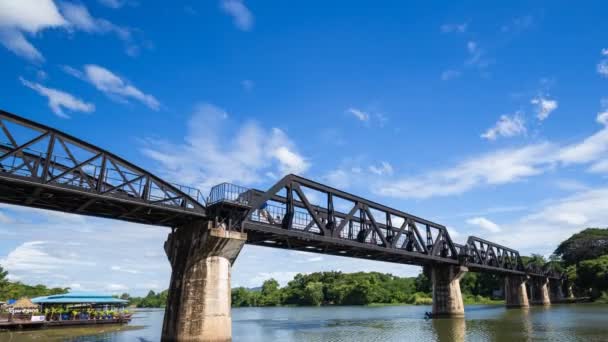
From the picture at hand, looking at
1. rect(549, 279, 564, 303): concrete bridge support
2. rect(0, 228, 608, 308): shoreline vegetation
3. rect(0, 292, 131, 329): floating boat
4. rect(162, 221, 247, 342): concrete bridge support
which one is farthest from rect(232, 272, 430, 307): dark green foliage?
rect(162, 221, 247, 342): concrete bridge support

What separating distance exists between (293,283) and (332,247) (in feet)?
498

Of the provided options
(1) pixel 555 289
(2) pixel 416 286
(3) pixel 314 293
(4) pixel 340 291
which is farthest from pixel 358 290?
(1) pixel 555 289

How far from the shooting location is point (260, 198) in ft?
115

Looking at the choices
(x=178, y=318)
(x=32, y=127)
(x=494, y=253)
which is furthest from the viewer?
(x=494, y=253)

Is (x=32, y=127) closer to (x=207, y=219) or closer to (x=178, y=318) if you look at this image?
(x=207, y=219)

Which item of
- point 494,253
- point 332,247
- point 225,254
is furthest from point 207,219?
point 494,253

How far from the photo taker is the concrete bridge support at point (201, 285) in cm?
2894

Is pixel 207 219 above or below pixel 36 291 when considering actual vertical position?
above

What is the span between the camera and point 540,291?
11650 cm

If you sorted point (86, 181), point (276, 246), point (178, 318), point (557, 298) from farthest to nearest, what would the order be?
point (557, 298)
point (276, 246)
point (178, 318)
point (86, 181)

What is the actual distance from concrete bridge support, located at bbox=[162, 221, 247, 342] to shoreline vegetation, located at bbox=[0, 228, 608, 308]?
9365 cm

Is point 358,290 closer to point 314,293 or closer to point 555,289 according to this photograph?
point 314,293

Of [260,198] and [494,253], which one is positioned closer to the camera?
[260,198]

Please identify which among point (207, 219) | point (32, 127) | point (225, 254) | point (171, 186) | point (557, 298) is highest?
point (32, 127)
